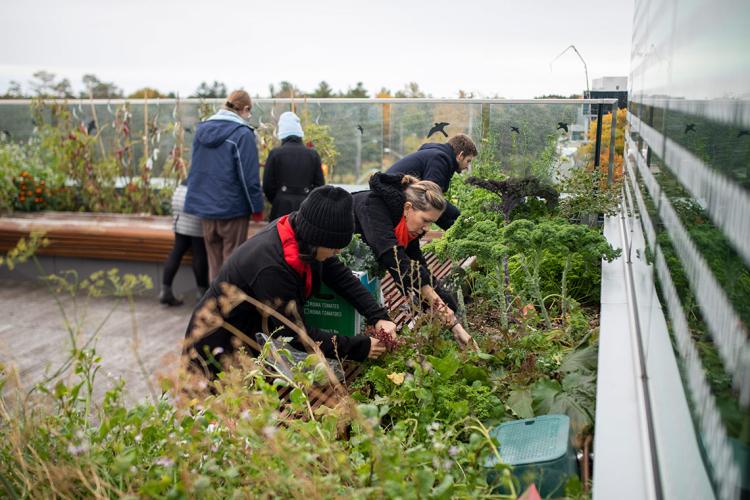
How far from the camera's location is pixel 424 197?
3.86 m

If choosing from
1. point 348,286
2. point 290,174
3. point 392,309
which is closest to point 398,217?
point 392,309

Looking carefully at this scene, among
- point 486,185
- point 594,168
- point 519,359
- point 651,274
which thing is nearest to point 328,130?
point 594,168

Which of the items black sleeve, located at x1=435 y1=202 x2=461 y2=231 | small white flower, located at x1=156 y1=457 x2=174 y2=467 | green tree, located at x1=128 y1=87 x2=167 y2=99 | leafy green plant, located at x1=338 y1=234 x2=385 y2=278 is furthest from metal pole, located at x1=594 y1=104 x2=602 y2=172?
green tree, located at x1=128 y1=87 x2=167 y2=99

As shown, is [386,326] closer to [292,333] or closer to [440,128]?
[292,333]

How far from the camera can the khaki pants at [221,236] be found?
22.2 ft

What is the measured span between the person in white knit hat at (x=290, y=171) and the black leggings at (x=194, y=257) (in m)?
0.96

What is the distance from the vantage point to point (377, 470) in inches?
59.1

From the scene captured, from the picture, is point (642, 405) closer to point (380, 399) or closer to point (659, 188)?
point (659, 188)

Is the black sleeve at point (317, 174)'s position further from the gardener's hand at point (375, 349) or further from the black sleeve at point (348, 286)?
the gardener's hand at point (375, 349)

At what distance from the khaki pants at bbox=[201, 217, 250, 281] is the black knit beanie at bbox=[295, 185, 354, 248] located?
3.84m

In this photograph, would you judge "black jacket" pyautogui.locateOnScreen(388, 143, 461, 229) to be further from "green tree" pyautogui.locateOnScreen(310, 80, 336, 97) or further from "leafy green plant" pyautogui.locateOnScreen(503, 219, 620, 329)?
"green tree" pyautogui.locateOnScreen(310, 80, 336, 97)

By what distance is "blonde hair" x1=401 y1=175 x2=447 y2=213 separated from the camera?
12.6 ft

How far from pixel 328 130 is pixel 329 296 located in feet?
17.8

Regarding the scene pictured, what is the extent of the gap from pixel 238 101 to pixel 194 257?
5.49 feet
